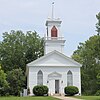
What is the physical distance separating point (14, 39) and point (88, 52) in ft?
51.0

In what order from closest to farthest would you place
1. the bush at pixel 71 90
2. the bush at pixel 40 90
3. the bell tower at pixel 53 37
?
the bush at pixel 71 90 → the bush at pixel 40 90 → the bell tower at pixel 53 37

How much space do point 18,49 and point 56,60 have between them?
677 inches

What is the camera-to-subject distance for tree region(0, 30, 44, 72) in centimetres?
6259

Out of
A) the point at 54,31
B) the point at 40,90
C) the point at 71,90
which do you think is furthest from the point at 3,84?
the point at 54,31

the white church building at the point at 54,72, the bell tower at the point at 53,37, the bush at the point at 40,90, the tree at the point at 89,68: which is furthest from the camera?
the tree at the point at 89,68

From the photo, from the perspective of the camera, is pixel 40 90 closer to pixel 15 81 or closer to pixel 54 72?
pixel 54 72

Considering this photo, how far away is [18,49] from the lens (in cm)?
6281

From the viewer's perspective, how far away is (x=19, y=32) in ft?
213

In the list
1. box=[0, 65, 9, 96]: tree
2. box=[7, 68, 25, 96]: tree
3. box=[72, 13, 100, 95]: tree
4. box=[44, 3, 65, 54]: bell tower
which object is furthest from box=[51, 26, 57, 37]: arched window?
box=[0, 65, 9, 96]: tree

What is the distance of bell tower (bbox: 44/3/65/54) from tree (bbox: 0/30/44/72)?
12.2m

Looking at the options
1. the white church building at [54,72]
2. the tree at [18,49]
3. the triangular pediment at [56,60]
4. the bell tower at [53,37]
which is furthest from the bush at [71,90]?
the tree at [18,49]

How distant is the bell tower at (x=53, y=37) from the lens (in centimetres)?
5072

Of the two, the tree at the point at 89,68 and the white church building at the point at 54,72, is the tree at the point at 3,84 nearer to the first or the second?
the white church building at the point at 54,72

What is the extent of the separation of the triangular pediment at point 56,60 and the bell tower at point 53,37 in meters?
3.31
